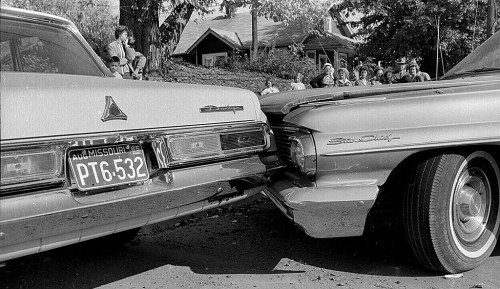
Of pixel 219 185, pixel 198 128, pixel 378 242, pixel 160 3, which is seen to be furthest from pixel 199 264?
pixel 160 3

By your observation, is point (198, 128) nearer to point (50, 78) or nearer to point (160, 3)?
point (50, 78)

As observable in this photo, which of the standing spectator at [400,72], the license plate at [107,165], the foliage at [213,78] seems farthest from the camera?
the foliage at [213,78]

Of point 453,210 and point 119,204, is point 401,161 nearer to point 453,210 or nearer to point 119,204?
point 453,210

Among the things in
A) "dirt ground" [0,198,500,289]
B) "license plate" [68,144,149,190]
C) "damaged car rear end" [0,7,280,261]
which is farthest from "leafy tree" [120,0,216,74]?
"license plate" [68,144,149,190]

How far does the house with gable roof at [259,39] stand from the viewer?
3478 cm

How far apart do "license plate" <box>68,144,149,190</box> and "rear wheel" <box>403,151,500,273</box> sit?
5.44ft

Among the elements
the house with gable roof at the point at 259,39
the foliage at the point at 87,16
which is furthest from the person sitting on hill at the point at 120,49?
the house with gable roof at the point at 259,39

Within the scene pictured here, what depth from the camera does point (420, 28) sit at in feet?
85.9

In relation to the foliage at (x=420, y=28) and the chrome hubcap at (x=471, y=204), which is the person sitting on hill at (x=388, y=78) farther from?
the foliage at (x=420, y=28)

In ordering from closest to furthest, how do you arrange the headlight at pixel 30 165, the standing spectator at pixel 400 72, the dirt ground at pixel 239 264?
the headlight at pixel 30 165 < the dirt ground at pixel 239 264 < the standing spectator at pixel 400 72

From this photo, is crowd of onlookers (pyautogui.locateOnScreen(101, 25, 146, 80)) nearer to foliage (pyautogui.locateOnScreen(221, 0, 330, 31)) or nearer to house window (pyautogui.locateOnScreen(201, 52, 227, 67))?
foliage (pyautogui.locateOnScreen(221, 0, 330, 31))

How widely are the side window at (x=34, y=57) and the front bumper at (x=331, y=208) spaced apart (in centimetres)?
181

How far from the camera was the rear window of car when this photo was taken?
3.58m

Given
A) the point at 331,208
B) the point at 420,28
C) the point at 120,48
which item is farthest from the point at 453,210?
the point at 420,28
